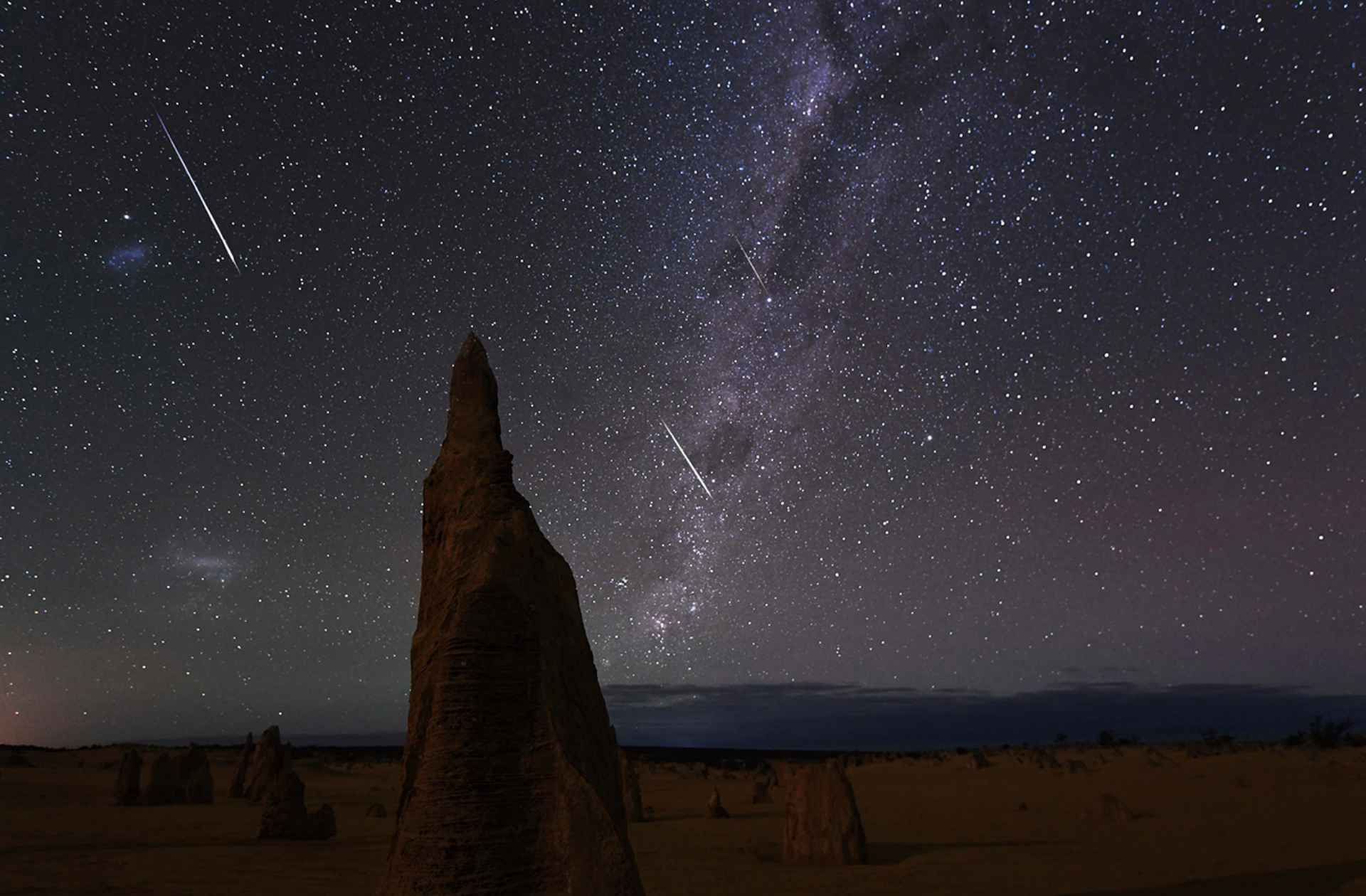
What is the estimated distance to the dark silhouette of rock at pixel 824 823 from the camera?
708 inches

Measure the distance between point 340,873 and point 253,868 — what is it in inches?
68.1

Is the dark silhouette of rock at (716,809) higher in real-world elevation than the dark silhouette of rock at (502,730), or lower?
lower

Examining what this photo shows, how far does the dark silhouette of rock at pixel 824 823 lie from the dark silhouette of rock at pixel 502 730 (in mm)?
9622

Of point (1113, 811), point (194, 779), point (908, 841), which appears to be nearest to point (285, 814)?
point (194, 779)

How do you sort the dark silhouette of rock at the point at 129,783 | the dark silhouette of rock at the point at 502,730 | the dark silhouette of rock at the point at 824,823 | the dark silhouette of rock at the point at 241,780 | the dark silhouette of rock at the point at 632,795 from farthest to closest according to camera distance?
the dark silhouette of rock at the point at 241,780
the dark silhouette of rock at the point at 129,783
the dark silhouette of rock at the point at 632,795
the dark silhouette of rock at the point at 824,823
the dark silhouette of rock at the point at 502,730

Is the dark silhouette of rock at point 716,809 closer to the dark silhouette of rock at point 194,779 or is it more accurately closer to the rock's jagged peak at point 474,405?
the dark silhouette of rock at point 194,779

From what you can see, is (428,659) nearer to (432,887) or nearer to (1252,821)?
(432,887)

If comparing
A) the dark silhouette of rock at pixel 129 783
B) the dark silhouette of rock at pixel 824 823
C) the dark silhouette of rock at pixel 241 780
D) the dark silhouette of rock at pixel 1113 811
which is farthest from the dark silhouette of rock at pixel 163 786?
the dark silhouette of rock at pixel 1113 811

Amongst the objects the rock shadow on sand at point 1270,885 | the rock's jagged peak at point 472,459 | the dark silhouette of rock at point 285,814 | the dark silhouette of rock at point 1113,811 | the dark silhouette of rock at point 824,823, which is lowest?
the rock shadow on sand at point 1270,885

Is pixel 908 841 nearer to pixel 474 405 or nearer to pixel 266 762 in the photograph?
pixel 474 405

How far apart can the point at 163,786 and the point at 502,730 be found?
2773 centimetres

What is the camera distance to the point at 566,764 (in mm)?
8664

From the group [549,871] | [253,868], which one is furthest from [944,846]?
[549,871]

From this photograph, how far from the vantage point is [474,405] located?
1088cm
